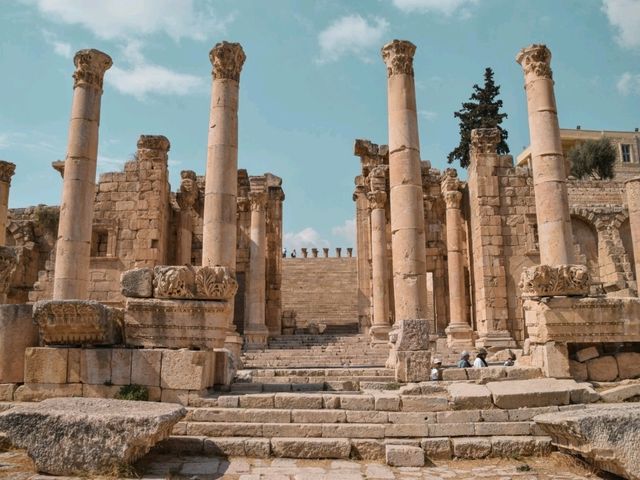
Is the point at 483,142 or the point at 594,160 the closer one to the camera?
the point at 483,142

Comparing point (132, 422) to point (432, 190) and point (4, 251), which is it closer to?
point (4, 251)

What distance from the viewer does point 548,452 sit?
24.9 feet

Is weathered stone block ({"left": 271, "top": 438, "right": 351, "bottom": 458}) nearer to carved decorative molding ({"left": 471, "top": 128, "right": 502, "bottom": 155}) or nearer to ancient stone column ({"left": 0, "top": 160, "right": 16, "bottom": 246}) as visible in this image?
carved decorative molding ({"left": 471, "top": 128, "right": 502, "bottom": 155})

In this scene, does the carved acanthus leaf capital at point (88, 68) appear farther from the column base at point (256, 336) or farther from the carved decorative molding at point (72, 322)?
the column base at point (256, 336)

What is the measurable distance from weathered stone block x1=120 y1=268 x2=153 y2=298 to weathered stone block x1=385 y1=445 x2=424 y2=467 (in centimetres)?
518

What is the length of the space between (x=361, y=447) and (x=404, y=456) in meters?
0.67

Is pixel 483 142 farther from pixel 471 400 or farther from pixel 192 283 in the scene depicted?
pixel 192 283

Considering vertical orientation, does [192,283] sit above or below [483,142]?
below

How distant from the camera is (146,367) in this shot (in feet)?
30.6

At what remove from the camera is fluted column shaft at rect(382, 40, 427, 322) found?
14078mm

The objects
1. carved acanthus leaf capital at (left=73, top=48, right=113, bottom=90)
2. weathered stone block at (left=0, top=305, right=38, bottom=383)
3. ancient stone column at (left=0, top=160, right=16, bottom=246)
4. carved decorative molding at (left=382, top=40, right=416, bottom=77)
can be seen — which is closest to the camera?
weathered stone block at (left=0, top=305, right=38, bottom=383)

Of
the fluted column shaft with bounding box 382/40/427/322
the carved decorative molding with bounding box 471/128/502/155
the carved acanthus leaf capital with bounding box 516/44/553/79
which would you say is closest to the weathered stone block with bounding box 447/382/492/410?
the fluted column shaft with bounding box 382/40/427/322

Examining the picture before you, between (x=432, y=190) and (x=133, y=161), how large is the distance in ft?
45.4

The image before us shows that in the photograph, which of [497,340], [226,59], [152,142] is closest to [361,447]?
[226,59]
